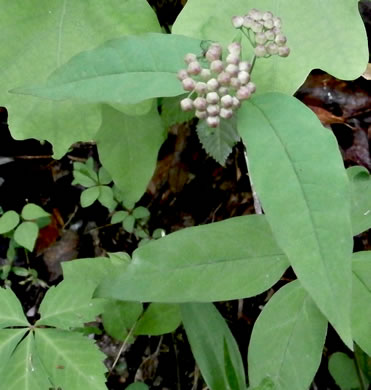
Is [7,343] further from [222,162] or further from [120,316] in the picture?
[222,162]

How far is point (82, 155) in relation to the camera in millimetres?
2625

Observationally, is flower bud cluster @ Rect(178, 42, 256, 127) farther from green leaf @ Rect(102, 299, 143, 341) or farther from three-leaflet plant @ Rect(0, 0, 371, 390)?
green leaf @ Rect(102, 299, 143, 341)

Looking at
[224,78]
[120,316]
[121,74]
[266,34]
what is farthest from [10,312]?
[266,34]

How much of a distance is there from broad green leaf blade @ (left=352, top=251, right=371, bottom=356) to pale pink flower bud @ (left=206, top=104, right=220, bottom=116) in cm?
53

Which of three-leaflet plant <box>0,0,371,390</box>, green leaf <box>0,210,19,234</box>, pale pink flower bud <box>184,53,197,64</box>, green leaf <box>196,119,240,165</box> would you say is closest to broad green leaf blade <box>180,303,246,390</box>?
three-leaflet plant <box>0,0,371,390</box>

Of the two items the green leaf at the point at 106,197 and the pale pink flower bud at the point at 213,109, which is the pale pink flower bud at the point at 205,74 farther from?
the green leaf at the point at 106,197

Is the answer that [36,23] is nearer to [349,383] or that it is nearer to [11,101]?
[11,101]

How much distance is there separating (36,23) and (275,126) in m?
0.89

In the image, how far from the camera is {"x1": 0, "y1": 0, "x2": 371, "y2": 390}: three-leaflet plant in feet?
3.62

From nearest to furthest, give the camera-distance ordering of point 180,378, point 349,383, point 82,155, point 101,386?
point 101,386
point 349,383
point 180,378
point 82,155

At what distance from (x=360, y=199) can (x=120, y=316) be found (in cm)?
86

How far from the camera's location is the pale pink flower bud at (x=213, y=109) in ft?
4.04

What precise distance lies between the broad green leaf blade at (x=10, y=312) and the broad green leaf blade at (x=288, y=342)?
2.10ft

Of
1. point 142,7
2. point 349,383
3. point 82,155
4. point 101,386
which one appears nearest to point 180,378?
point 349,383
